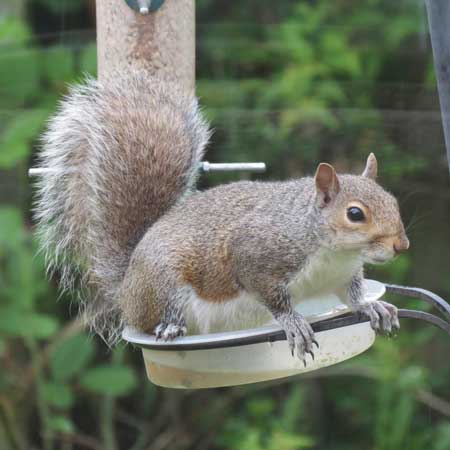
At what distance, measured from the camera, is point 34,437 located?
2.78m

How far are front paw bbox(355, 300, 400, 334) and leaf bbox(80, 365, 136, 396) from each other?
4.03 feet

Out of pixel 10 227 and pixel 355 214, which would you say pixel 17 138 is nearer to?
pixel 10 227

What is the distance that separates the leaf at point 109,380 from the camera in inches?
98.7

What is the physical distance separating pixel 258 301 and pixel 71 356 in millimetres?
1225

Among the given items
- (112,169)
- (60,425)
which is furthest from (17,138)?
(112,169)

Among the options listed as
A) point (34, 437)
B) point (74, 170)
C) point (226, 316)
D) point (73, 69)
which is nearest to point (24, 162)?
point (73, 69)

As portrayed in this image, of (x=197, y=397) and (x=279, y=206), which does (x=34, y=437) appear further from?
(x=279, y=206)

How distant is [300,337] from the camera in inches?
49.7

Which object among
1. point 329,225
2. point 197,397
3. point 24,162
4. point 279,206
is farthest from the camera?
point 197,397

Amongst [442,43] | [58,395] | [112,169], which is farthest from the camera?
[58,395]

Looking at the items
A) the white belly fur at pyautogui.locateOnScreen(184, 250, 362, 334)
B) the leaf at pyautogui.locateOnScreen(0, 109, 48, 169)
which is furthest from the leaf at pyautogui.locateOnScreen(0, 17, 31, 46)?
the white belly fur at pyautogui.locateOnScreen(184, 250, 362, 334)

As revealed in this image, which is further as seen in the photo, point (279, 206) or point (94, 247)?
point (94, 247)

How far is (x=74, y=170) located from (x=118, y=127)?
12cm

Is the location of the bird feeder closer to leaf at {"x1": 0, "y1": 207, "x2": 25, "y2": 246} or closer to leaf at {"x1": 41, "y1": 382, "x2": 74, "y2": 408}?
leaf at {"x1": 0, "y1": 207, "x2": 25, "y2": 246}
